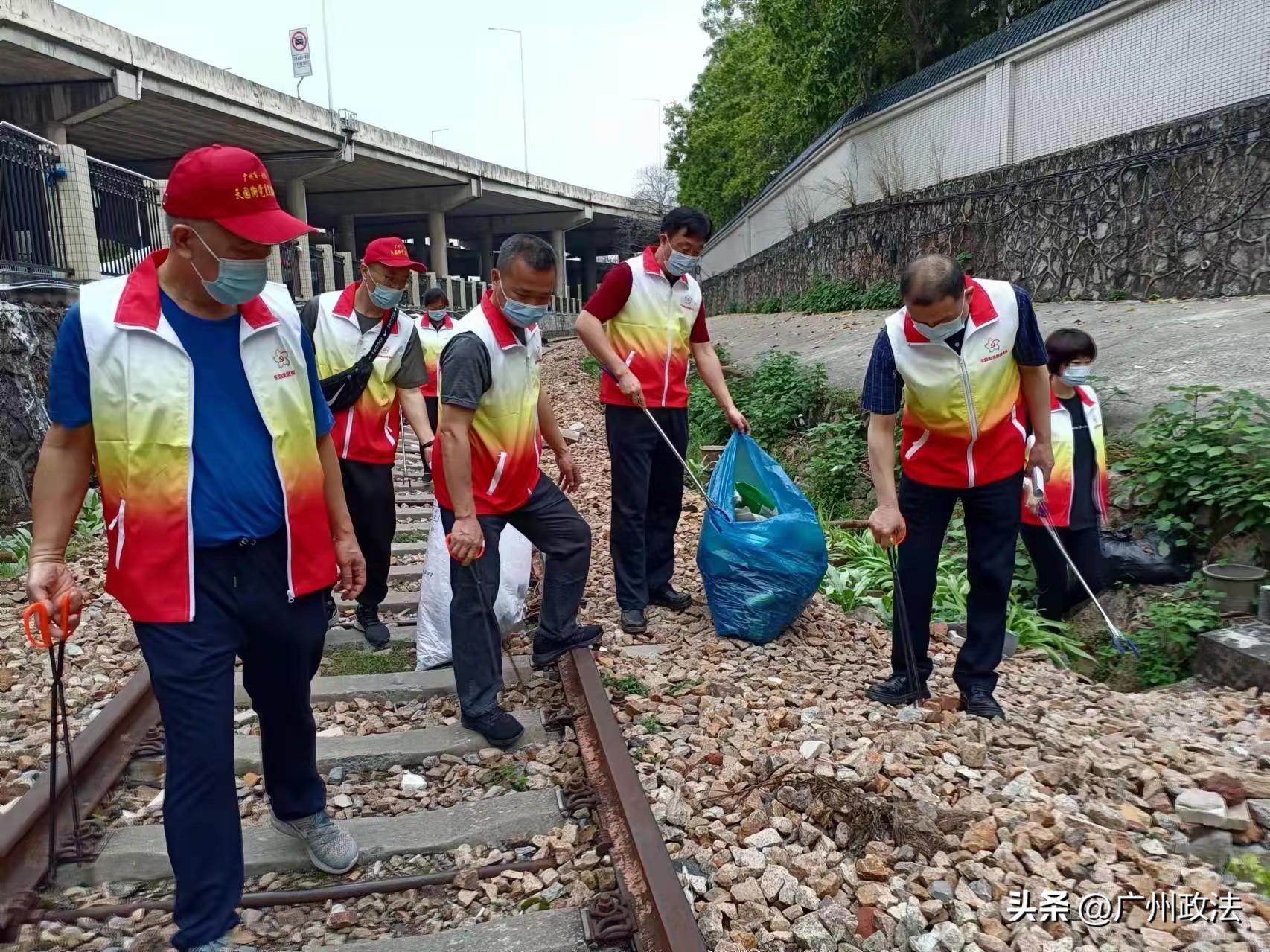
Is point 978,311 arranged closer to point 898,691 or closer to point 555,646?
point 898,691

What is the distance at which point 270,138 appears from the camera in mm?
24547

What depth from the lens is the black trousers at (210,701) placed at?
7.73 ft

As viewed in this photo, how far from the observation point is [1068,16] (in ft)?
44.0

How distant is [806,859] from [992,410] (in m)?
1.80

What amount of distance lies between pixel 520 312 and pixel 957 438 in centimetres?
178

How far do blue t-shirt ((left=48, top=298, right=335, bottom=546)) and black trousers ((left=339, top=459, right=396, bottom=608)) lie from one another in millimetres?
2276

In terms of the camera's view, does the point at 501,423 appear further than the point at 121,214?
No

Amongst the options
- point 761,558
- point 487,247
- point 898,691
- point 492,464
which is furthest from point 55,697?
point 487,247

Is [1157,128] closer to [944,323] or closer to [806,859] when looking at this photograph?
[944,323]

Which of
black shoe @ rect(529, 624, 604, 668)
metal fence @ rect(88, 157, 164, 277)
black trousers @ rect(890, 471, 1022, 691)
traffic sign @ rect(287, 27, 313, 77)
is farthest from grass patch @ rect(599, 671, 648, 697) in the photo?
traffic sign @ rect(287, 27, 313, 77)

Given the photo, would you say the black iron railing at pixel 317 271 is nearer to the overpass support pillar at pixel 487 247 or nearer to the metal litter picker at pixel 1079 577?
the metal litter picker at pixel 1079 577

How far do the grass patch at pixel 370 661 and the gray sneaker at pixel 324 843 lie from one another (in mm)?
1603

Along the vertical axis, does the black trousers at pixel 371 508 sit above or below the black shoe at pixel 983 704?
above

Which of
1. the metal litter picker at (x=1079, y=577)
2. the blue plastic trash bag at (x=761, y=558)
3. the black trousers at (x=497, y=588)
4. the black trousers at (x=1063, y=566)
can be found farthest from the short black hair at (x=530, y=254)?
the black trousers at (x=1063, y=566)
